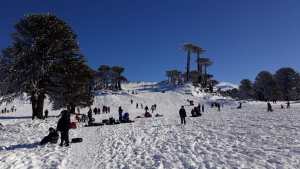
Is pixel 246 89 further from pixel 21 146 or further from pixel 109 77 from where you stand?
pixel 21 146

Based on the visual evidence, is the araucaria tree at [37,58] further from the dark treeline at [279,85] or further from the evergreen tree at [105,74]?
the evergreen tree at [105,74]

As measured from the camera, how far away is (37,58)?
3397cm

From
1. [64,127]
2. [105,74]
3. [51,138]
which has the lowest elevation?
[51,138]

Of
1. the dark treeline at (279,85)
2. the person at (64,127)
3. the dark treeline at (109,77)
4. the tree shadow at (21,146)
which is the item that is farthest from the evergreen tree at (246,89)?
the tree shadow at (21,146)

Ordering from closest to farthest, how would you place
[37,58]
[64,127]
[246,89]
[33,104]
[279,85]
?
[64,127]
[37,58]
[33,104]
[279,85]
[246,89]

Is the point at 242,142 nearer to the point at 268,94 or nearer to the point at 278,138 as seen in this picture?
the point at 278,138

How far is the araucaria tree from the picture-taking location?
1328 inches

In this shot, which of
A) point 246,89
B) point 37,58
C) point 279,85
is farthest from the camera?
point 246,89

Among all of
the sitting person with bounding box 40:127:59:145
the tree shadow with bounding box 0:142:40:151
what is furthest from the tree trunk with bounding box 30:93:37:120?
the sitting person with bounding box 40:127:59:145

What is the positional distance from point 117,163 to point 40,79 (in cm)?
2585

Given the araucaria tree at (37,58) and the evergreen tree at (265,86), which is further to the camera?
the evergreen tree at (265,86)

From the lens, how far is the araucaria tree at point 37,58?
3372 cm

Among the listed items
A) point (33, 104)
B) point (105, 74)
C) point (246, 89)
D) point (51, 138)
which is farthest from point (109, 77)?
point (51, 138)

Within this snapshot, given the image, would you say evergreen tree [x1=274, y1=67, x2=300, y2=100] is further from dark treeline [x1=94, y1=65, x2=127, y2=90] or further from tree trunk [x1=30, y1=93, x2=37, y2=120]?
tree trunk [x1=30, y1=93, x2=37, y2=120]
